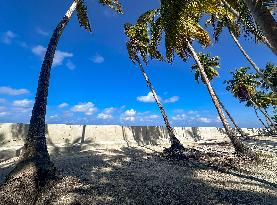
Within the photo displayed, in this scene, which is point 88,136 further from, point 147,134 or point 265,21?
point 265,21

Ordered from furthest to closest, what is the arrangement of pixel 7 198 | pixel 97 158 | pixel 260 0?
pixel 97 158, pixel 7 198, pixel 260 0

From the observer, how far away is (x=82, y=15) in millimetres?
16859

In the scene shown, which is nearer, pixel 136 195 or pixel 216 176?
pixel 136 195

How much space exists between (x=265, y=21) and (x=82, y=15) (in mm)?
12839

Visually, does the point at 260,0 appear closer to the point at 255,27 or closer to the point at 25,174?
the point at 255,27

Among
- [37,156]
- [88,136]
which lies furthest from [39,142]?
[88,136]

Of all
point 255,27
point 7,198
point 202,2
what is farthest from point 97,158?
point 255,27

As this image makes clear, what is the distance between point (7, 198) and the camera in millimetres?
8648

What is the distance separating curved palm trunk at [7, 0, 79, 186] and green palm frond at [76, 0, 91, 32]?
5.54 meters

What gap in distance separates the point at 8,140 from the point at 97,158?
7.53 meters

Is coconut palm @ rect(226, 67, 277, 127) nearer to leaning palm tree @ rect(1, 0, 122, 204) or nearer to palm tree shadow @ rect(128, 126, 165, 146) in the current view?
palm tree shadow @ rect(128, 126, 165, 146)

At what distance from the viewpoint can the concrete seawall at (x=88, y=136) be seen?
1981 cm

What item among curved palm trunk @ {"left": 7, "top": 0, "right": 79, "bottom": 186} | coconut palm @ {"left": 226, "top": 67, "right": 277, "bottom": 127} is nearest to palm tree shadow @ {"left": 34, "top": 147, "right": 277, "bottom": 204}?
curved palm trunk @ {"left": 7, "top": 0, "right": 79, "bottom": 186}

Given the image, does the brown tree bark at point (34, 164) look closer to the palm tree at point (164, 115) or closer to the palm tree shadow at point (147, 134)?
the palm tree at point (164, 115)
